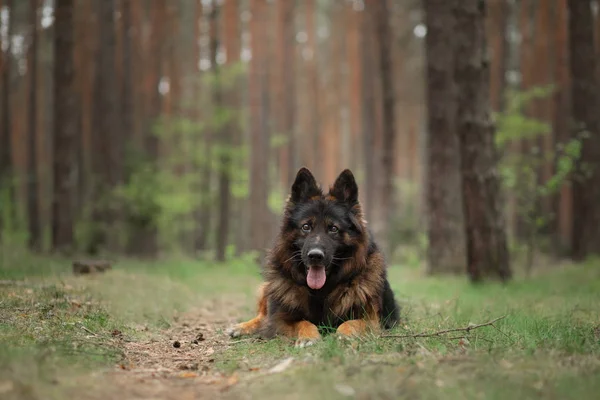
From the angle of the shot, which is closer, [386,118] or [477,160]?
[477,160]

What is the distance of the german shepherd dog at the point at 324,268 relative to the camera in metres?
6.45

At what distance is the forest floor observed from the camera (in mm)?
A: 3979

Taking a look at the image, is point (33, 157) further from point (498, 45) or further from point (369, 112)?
point (498, 45)

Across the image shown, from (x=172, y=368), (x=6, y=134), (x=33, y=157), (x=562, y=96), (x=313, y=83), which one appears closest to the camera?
(x=172, y=368)

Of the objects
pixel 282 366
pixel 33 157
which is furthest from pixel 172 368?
pixel 33 157

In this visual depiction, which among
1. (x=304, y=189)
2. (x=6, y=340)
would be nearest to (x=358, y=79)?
(x=304, y=189)

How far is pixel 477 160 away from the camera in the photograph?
1158cm

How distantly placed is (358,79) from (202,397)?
102 ft

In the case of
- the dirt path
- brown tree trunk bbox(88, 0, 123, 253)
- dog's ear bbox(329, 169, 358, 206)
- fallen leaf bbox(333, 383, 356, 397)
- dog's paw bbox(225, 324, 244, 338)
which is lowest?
dog's paw bbox(225, 324, 244, 338)

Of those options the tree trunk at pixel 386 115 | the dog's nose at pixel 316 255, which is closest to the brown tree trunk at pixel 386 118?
the tree trunk at pixel 386 115

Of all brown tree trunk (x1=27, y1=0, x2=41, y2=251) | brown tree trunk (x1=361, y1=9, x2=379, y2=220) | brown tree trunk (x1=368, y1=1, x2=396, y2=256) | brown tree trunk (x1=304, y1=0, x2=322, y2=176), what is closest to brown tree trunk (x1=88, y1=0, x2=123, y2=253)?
brown tree trunk (x1=27, y1=0, x2=41, y2=251)

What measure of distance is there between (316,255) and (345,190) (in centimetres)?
107

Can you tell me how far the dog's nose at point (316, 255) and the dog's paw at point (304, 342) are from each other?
2.79ft

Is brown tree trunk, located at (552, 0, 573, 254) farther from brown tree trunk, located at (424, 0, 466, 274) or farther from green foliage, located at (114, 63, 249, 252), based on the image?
green foliage, located at (114, 63, 249, 252)
